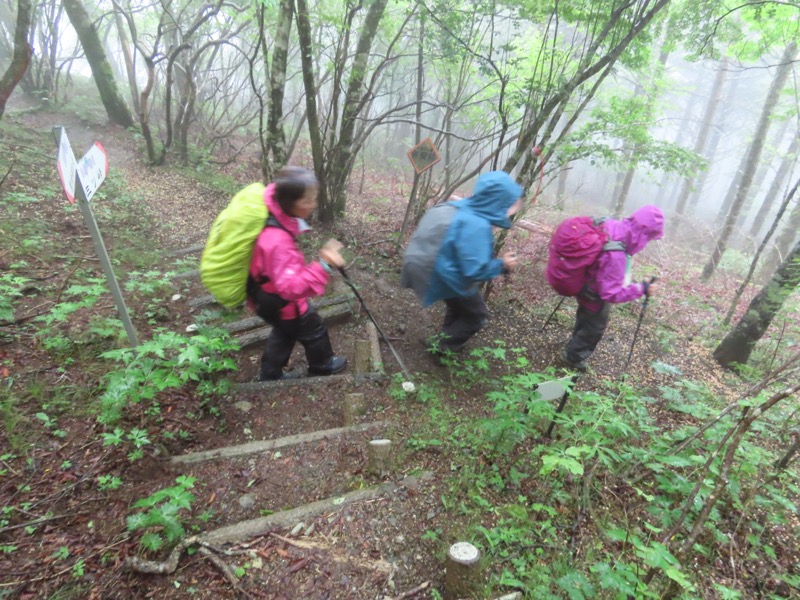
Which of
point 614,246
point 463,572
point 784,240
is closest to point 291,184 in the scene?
point 463,572

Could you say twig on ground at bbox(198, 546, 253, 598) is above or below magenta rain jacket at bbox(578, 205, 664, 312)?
below

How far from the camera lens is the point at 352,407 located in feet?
12.1

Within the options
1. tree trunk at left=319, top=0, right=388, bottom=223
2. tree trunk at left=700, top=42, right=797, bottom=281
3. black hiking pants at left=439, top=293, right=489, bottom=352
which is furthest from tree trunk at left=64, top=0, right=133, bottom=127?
tree trunk at left=700, top=42, right=797, bottom=281

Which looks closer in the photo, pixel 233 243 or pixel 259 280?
pixel 233 243

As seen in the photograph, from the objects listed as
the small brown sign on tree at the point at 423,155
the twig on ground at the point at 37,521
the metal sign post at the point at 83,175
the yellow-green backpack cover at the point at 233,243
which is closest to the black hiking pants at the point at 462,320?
the yellow-green backpack cover at the point at 233,243

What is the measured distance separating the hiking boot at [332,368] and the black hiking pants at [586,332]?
2845 millimetres

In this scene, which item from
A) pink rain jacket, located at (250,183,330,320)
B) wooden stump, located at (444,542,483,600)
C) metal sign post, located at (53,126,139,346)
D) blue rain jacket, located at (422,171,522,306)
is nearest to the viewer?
wooden stump, located at (444,542,483,600)

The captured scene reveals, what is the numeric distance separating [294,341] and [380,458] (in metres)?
1.71

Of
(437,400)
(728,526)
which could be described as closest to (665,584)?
(728,526)

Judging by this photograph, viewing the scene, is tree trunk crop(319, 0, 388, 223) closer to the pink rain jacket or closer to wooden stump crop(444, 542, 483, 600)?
the pink rain jacket

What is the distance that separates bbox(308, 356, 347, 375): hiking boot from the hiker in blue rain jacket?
1.29 m

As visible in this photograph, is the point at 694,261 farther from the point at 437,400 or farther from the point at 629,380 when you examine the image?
the point at 437,400

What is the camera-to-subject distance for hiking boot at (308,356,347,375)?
4.36m

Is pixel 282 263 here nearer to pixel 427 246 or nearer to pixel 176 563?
pixel 427 246
